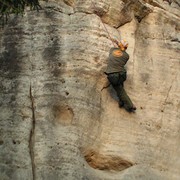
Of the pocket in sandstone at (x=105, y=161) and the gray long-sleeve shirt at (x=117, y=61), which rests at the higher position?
the gray long-sleeve shirt at (x=117, y=61)

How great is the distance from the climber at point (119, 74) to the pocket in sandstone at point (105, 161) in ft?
4.71

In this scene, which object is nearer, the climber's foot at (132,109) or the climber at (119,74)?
the climber at (119,74)

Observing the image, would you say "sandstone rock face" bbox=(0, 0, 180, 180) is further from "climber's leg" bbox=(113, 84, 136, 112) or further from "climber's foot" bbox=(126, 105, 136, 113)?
"climber's leg" bbox=(113, 84, 136, 112)

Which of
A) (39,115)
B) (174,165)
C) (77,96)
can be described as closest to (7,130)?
(39,115)

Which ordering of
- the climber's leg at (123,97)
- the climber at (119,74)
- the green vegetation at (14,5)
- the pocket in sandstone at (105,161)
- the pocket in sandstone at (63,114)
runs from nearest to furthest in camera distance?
the green vegetation at (14,5) < the pocket in sandstone at (105,161) < the pocket in sandstone at (63,114) < the climber at (119,74) < the climber's leg at (123,97)

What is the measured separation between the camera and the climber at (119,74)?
56.5 feet

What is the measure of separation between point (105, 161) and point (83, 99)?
160 centimetres

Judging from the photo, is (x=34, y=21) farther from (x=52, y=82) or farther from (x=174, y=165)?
(x=174, y=165)

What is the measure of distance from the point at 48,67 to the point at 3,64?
1.14m

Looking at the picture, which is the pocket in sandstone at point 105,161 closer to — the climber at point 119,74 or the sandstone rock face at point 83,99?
the sandstone rock face at point 83,99

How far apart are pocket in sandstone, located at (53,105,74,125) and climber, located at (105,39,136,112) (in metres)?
1.33

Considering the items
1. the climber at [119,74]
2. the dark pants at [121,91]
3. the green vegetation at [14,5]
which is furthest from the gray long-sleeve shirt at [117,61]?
the green vegetation at [14,5]

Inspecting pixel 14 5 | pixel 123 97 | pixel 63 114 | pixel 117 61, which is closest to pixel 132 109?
pixel 123 97

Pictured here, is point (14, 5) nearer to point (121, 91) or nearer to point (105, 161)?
point (121, 91)
